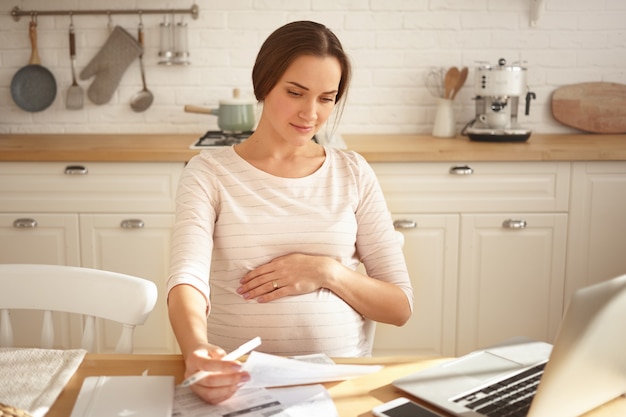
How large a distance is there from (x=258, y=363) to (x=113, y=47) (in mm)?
2628

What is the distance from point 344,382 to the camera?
3.98 ft

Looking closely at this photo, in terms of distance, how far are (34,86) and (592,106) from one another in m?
2.46

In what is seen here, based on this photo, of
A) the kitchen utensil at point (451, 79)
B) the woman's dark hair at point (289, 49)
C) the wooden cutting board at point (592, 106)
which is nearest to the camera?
the woman's dark hair at point (289, 49)

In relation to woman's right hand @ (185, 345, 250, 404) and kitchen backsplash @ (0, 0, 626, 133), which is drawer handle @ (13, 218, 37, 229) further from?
woman's right hand @ (185, 345, 250, 404)

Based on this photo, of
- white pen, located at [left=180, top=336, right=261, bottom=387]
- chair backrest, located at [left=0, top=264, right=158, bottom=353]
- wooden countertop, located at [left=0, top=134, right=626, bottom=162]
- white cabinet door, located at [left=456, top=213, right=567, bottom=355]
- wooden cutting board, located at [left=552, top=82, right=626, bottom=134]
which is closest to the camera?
white pen, located at [left=180, top=336, right=261, bottom=387]

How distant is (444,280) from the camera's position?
298 cm

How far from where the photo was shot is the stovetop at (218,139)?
297cm

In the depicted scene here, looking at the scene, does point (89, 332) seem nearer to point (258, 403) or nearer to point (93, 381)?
point (93, 381)

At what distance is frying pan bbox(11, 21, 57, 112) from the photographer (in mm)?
3393

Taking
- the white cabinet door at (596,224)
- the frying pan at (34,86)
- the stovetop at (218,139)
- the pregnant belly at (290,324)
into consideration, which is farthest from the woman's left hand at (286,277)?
the frying pan at (34,86)

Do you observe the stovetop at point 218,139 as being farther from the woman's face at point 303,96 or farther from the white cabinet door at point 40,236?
the woman's face at point 303,96

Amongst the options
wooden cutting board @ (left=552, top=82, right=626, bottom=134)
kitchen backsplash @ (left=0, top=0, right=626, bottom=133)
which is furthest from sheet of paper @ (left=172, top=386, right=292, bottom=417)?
wooden cutting board @ (left=552, top=82, right=626, bottom=134)

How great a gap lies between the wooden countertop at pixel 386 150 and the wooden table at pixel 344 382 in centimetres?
161

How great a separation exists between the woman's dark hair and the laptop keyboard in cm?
78
